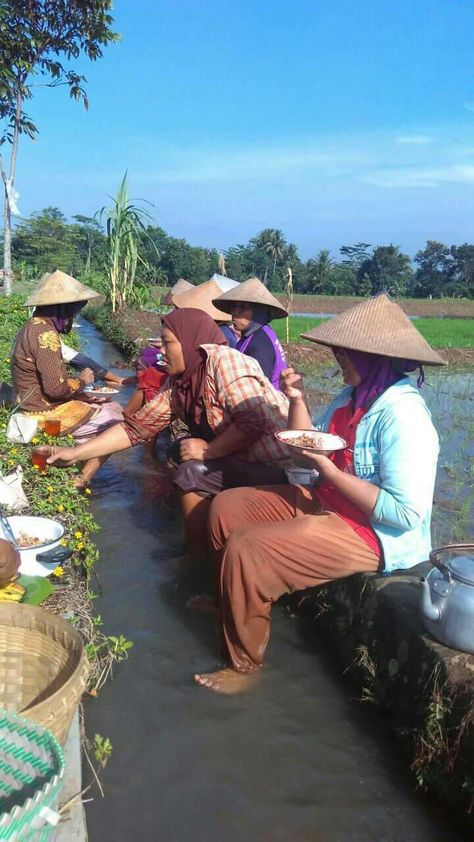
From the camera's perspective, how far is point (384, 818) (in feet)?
6.65

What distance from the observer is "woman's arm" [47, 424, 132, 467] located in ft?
11.3

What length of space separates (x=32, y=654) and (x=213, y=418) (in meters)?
1.74

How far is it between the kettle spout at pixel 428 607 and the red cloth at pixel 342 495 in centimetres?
40

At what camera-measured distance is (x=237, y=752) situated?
2.28m

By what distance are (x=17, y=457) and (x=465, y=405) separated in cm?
674

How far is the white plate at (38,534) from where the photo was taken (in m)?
2.38

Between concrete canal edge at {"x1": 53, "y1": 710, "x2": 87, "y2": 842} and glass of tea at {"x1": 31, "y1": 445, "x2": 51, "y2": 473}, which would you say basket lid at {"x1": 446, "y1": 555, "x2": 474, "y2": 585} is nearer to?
concrete canal edge at {"x1": 53, "y1": 710, "x2": 87, "y2": 842}

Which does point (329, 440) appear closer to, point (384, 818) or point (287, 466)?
point (287, 466)

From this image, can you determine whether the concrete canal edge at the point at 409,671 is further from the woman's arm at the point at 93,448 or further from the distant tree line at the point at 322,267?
the distant tree line at the point at 322,267

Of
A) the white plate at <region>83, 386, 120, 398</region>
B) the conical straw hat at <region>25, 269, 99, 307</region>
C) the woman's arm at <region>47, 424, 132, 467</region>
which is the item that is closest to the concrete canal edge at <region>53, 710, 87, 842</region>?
the woman's arm at <region>47, 424, 132, 467</region>

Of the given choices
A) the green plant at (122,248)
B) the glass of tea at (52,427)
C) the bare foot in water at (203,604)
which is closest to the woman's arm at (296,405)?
the bare foot in water at (203,604)

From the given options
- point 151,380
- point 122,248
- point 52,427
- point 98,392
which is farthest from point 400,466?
point 122,248

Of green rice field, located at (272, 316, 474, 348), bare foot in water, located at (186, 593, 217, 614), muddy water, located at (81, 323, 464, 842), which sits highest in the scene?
green rice field, located at (272, 316, 474, 348)

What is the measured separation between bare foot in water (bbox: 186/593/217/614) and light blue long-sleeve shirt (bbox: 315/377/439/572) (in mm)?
945
